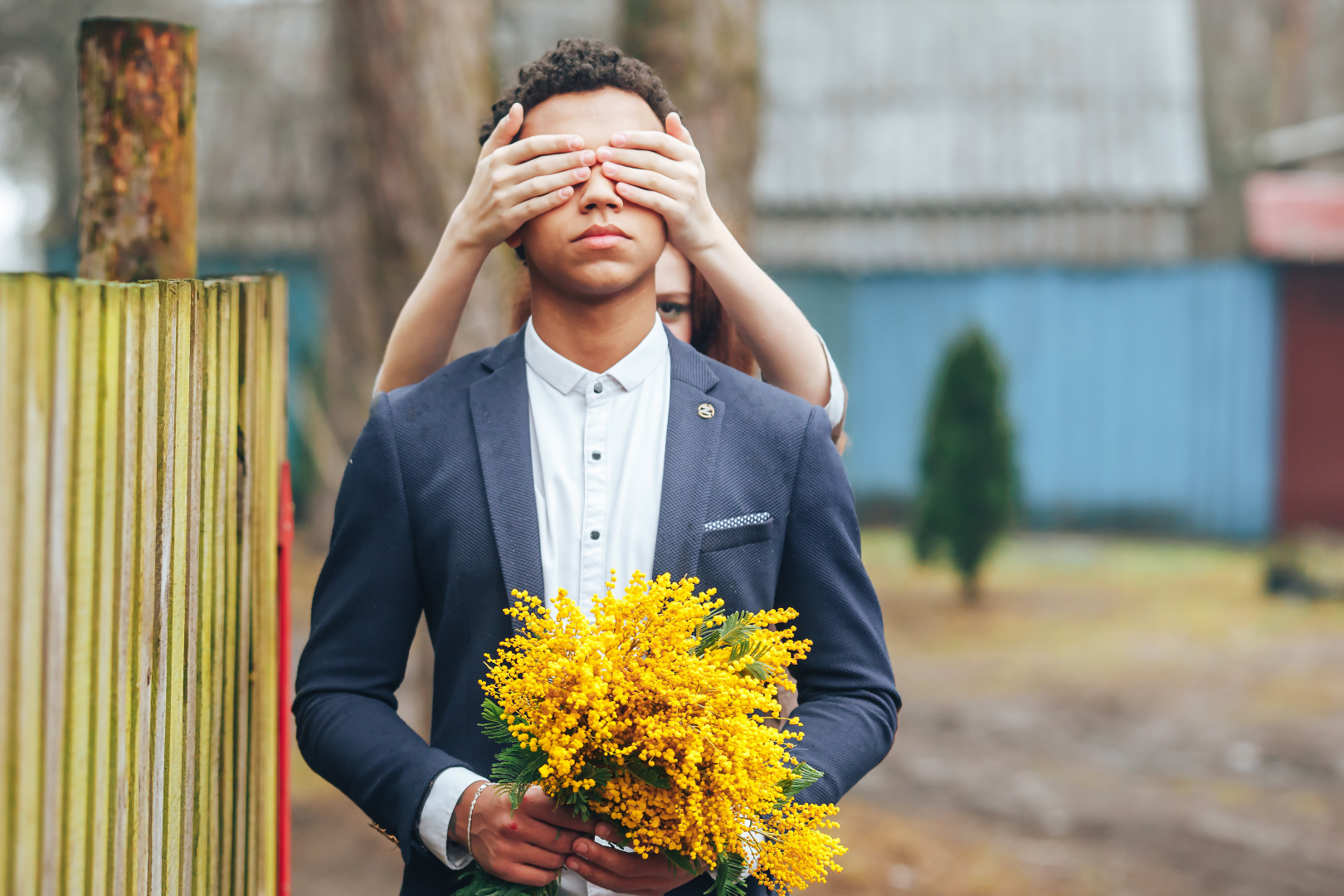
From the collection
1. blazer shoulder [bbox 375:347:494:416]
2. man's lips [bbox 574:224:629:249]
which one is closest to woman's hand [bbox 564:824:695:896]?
blazer shoulder [bbox 375:347:494:416]

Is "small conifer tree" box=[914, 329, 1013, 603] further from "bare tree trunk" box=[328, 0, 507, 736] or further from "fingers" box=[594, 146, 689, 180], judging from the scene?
"fingers" box=[594, 146, 689, 180]

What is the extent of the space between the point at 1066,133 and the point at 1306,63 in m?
9.17

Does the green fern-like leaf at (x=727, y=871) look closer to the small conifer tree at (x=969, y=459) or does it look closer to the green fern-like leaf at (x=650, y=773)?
the green fern-like leaf at (x=650, y=773)

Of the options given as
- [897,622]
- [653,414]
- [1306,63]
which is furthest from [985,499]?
[1306,63]

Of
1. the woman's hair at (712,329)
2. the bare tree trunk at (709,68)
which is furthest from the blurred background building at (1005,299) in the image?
the woman's hair at (712,329)

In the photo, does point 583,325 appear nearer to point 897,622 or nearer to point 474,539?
point 474,539

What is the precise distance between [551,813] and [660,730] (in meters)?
0.25

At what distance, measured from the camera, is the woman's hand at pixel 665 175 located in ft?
6.18

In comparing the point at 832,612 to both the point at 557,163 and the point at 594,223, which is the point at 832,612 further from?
the point at 557,163

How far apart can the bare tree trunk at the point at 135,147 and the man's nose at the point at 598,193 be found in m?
1.05

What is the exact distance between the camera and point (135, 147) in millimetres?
2467

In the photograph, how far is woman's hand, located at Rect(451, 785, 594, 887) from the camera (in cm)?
171

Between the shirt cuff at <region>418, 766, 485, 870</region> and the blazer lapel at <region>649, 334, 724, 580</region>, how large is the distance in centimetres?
41

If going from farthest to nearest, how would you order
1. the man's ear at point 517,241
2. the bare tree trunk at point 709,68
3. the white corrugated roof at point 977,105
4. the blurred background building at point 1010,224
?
the white corrugated roof at point 977,105 < the blurred background building at point 1010,224 < the bare tree trunk at point 709,68 < the man's ear at point 517,241
